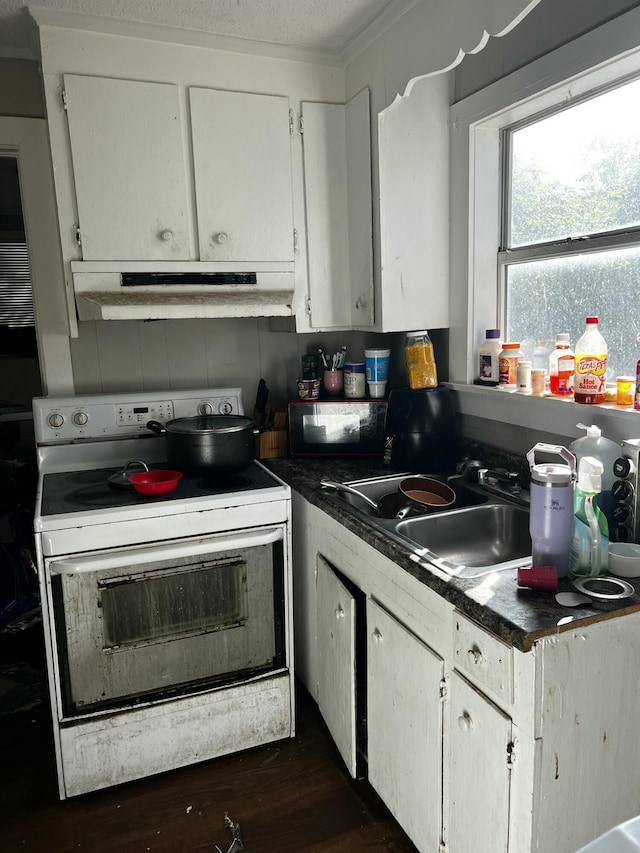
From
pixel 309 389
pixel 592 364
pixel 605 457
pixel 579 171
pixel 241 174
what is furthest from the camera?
pixel 309 389

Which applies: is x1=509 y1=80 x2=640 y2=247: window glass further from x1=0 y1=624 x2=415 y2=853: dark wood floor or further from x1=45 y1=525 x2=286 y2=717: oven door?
x1=0 y1=624 x2=415 y2=853: dark wood floor

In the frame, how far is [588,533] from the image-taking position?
127 centimetres

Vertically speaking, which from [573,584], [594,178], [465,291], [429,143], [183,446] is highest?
[429,143]

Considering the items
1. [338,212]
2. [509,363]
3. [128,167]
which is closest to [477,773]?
[509,363]

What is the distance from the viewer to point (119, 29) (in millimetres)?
1890

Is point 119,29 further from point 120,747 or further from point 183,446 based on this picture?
point 120,747

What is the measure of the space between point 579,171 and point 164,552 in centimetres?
159

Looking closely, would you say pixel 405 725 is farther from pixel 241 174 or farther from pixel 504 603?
pixel 241 174

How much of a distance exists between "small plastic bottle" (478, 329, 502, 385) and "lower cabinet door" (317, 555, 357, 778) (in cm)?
80

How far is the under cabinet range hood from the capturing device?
1.98 metres

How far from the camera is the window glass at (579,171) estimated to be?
158 centimetres

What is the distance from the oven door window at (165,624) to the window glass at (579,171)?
128 centimetres

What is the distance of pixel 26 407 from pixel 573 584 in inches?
128

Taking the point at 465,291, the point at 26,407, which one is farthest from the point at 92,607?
the point at 26,407
